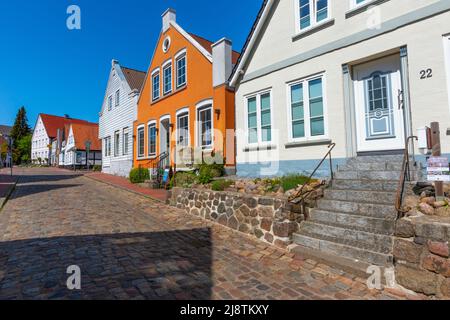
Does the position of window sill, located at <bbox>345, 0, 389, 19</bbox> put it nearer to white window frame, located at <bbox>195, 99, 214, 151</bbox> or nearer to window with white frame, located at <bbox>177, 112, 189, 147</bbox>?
white window frame, located at <bbox>195, 99, 214, 151</bbox>

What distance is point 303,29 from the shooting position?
7562mm

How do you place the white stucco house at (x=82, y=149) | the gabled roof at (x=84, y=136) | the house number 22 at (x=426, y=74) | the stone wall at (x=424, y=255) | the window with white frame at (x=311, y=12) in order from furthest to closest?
1. the gabled roof at (x=84, y=136)
2. the white stucco house at (x=82, y=149)
3. the window with white frame at (x=311, y=12)
4. the house number 22 at (x=426, y=74)
5. the stone wall at (x=424, y=255)

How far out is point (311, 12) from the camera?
24.3 feet

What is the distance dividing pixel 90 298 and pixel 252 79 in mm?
7636

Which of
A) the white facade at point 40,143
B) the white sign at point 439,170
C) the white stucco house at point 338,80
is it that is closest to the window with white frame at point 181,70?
the white stucco house at point 338,80

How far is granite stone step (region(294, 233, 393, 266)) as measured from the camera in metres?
3.79

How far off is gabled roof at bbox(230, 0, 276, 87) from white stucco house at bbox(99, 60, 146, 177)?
10295 millimetres

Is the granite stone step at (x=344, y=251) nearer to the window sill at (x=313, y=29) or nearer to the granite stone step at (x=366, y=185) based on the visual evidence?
the granite stone step at (x=366, y=185)

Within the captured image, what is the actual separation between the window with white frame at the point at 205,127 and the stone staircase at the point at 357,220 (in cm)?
641

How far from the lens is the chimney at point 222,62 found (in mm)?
10305

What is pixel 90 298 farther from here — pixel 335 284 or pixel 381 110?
pixel 381 110

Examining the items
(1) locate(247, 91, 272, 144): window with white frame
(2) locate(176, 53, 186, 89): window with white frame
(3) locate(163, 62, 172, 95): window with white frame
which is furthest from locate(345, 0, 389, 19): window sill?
(3) locate(163, 62, 172, 95): window with white frame

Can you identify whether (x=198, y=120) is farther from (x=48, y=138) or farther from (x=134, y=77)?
(x=48, y=138)

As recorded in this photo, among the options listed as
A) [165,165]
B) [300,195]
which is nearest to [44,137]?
[165,165]
